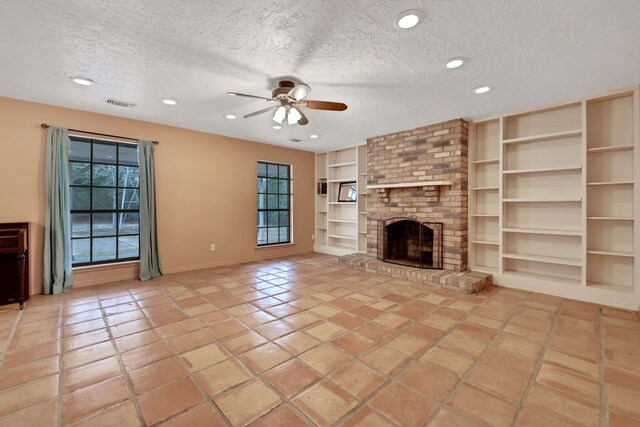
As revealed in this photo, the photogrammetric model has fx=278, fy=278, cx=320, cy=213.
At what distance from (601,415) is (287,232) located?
5.64m

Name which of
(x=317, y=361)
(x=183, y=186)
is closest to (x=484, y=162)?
(x=317, y=361)

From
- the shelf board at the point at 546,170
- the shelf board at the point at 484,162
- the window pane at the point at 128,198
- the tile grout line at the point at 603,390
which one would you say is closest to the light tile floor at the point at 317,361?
the tile grout line at the point at 603,390

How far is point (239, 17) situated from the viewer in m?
1.99

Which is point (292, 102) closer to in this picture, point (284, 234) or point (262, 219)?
point (262, 219)

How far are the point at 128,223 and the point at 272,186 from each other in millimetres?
2844

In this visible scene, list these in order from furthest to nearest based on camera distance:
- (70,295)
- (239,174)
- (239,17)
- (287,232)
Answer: (287,232)
(239,174)
(70,295)
(239,17)

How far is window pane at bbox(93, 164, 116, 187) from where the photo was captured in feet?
14.3

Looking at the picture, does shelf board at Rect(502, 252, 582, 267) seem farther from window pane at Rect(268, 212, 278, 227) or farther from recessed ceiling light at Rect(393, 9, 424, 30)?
window pane at Rect(268, 212, 278, 227)

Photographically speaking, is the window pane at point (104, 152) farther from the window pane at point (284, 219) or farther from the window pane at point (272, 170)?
the window pane at point (284, 219)

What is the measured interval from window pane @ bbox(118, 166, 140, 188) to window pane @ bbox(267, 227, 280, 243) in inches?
107

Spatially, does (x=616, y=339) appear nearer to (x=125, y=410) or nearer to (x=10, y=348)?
(x=125, y=410)

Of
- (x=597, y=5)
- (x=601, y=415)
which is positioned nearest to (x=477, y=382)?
(x=601, y=415)

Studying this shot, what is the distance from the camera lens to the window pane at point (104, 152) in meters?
4.34

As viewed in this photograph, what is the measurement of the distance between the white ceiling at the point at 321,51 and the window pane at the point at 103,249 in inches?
81.3
